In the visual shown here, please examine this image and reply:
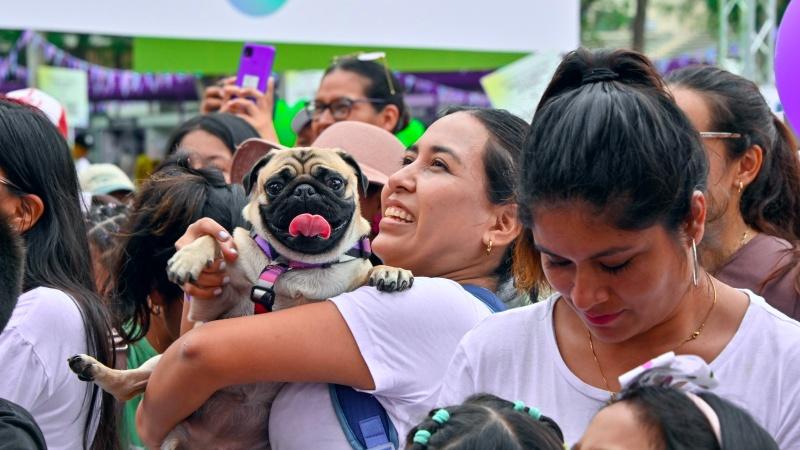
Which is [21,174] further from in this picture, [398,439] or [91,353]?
[398,439]

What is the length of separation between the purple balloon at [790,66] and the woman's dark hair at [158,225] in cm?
189

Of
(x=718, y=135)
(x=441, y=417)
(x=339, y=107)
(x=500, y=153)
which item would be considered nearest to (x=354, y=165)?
(x=500, y=153)

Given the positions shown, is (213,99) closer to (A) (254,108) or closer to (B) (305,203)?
(A) (254,108)

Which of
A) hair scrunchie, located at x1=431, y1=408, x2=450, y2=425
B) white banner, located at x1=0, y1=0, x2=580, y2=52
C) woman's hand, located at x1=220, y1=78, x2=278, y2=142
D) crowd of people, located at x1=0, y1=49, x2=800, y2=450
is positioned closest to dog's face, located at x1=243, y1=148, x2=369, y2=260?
crowd of people, located at x1=0, y1=49, x2=800, y2=450

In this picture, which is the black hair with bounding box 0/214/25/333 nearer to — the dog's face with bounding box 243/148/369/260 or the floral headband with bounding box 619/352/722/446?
the dog's face with bounding box 243/148/369/260

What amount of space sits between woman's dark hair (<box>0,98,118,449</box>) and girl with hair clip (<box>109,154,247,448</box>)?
0.30 meters

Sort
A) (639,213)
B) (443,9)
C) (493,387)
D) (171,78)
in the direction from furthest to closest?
(171,78) → (443,9) → (493,387) → (639,213)

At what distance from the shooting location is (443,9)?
9.11 m

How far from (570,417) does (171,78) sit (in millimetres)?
17038

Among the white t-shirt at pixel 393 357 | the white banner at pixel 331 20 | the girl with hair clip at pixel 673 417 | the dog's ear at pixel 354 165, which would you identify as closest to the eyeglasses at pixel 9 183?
the dog's ear at pixel 354 165

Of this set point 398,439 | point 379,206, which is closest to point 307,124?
point 379,206

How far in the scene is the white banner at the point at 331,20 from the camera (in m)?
7.32

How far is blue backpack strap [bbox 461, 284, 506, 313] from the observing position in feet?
9.71

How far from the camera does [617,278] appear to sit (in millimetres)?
2129
